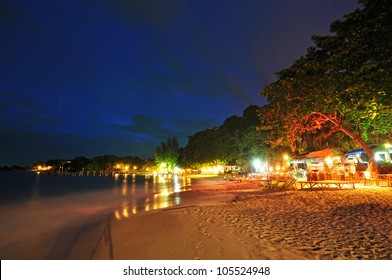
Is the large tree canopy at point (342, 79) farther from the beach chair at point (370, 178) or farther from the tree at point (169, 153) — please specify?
the tree at point (169, 153)

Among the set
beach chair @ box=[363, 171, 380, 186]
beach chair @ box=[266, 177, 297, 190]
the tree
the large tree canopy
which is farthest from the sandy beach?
the tree

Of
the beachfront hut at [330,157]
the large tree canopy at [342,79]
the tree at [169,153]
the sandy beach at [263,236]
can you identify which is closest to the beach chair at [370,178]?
the large tree canopy at [342,79]

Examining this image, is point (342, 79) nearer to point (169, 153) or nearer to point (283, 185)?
point (283, 185)

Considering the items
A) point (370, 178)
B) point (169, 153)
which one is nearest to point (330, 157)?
point (370, 178)

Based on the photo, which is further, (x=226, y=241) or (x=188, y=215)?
(x=188, y=215)

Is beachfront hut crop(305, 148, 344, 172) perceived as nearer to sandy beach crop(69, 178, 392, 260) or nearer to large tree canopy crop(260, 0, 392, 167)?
large tree canopy crop(260, 0, 392, 167)

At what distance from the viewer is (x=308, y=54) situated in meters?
15.6

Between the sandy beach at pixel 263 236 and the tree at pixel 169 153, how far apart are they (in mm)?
97158

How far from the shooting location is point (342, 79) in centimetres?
1077

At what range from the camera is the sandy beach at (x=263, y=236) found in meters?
5.68
